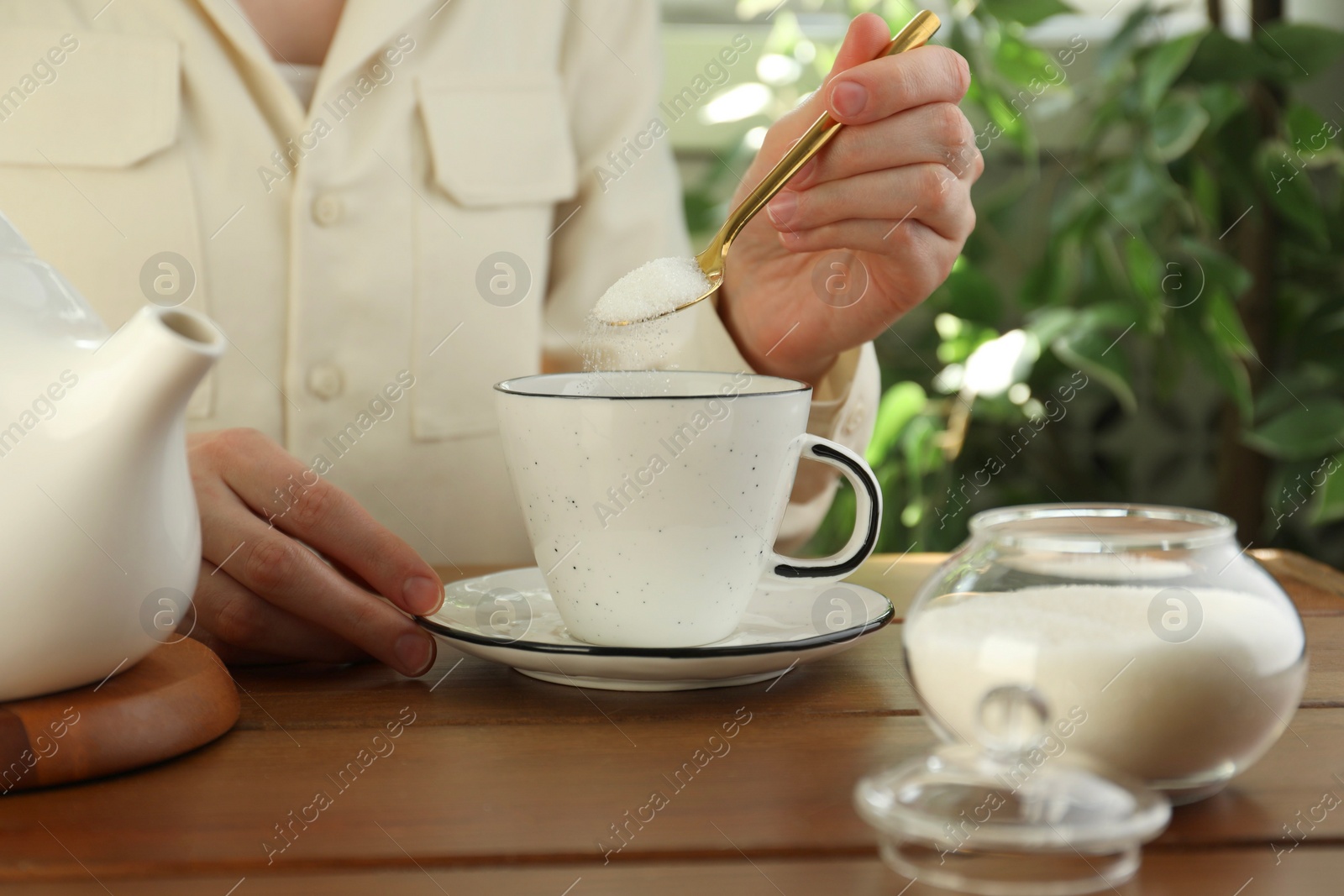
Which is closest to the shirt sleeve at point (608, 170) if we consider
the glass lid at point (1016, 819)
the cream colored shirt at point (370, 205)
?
the cream colored shirt at point (370, 205)

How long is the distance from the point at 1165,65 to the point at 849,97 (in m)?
0.83

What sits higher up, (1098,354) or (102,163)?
(102,163)

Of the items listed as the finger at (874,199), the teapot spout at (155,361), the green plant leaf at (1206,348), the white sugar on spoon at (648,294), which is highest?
the teapot spout at (155,361)

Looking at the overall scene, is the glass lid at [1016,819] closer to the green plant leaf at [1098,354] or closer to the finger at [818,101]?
the finger at [818,101]

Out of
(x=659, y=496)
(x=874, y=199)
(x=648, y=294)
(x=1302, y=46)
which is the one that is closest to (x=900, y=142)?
(x=874, y=199)

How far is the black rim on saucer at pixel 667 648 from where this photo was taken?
0.45m

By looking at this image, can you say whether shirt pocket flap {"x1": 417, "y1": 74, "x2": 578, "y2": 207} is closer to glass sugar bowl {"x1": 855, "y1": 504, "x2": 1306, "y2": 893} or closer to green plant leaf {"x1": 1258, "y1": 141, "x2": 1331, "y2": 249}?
glass sugar bowl {"x1": 855, "y1": 504, "x2": 1306, "y2": 893}

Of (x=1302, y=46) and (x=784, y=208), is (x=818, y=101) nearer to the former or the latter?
(x=784, y=208)

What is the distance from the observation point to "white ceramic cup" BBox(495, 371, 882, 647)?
0.46 m

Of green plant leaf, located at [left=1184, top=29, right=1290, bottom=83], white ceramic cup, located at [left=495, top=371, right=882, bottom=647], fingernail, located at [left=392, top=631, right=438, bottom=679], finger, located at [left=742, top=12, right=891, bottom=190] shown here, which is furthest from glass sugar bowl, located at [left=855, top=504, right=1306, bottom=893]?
green plant leaf, located at [left=1184, top=29, right=1290, bottom=83]

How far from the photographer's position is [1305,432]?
124cm

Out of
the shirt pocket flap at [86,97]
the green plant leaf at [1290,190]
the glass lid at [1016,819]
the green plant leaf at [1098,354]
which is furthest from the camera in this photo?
the green plant leaf at [1290,190]

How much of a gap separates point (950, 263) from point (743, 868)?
1.51ft

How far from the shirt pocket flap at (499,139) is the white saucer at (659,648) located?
49 cm
